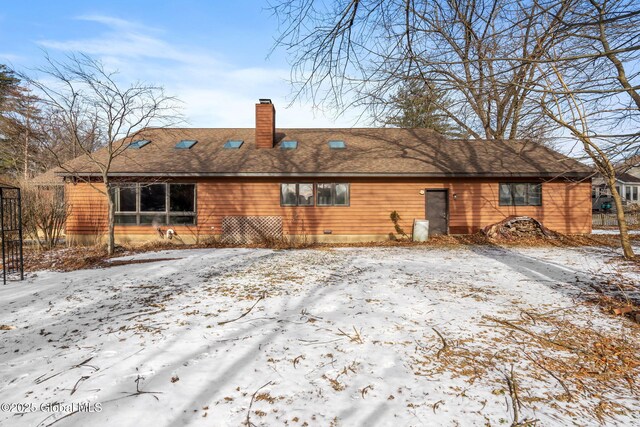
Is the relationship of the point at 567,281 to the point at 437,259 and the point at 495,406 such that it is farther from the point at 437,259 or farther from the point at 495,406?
the point at 495,406

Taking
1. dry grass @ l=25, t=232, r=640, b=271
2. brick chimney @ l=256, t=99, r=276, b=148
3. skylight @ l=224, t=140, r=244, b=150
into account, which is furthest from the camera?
skylight @ l=224, t=140, r=244, b=150

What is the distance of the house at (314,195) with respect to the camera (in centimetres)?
1232

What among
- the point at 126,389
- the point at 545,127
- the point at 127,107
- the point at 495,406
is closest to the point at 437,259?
the point at 545,127

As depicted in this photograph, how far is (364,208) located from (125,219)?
9.50 m

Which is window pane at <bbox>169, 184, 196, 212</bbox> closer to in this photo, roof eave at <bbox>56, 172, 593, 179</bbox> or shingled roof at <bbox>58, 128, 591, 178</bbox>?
roof eave at <bbox>56, 172, 593, 179</bbox>

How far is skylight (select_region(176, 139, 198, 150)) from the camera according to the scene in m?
14.2

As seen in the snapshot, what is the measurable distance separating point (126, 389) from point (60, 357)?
3.85 feet

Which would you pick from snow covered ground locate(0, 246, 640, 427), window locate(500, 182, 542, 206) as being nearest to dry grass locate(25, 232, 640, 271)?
window locate(500, 182, 542, 206)

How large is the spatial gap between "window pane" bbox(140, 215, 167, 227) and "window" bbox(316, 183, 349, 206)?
6246mm

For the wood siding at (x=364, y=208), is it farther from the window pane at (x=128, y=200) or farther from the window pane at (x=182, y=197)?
the window pane at (x=128, y=200)

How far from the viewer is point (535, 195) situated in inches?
509

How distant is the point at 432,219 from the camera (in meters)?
13.0

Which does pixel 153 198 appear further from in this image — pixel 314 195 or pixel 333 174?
pixel 333 174

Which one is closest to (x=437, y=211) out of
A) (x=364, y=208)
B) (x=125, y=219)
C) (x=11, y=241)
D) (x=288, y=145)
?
(x=364, y=208)
